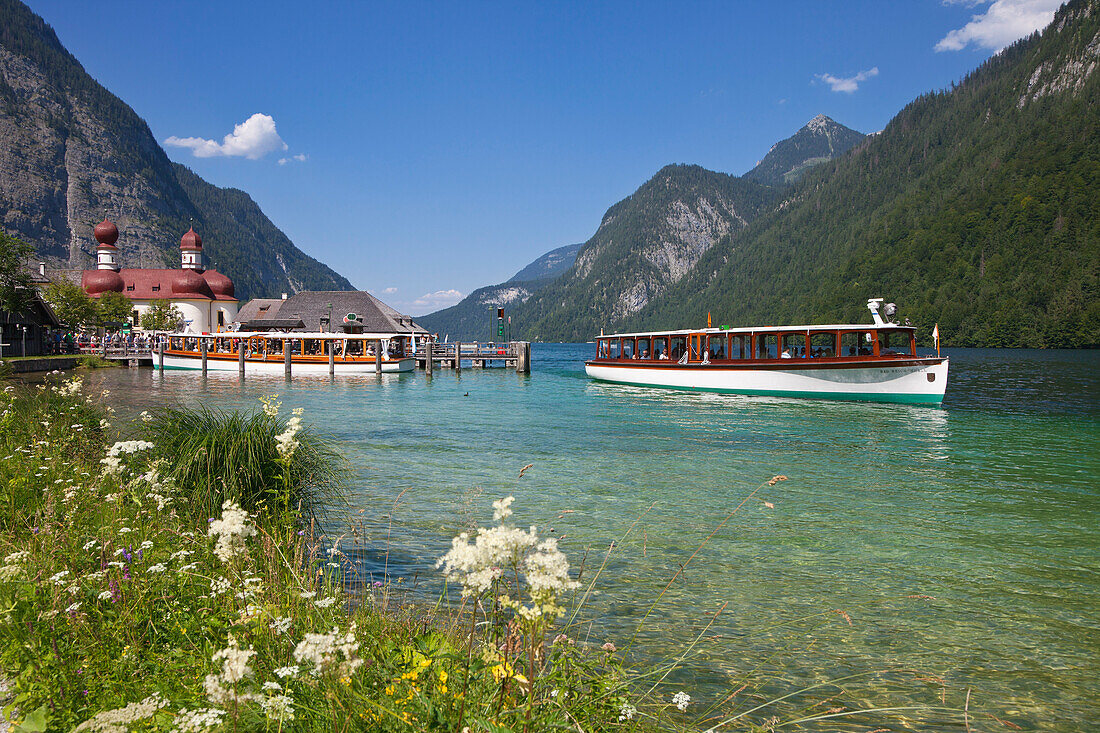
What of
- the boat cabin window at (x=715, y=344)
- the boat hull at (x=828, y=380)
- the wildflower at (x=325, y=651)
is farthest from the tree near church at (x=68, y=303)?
the wildflower at (x=325, y=651)

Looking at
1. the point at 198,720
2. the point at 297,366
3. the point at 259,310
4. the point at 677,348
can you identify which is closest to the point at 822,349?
the point at 677,348

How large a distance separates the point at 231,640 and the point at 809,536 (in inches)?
355

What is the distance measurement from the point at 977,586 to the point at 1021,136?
642 ft

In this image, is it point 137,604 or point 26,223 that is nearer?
point 137,604

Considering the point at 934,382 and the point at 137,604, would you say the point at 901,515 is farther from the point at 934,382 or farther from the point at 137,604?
the point at 934,382

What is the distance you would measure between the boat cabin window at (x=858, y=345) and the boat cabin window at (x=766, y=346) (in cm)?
342

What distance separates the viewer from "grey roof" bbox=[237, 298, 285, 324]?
82688 mm

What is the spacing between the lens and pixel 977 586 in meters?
7.86

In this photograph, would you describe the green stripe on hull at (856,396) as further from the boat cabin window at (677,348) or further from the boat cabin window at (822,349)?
the boat cabin window at (677,348)

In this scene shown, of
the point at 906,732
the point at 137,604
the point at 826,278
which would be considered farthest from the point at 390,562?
the point at 826,278

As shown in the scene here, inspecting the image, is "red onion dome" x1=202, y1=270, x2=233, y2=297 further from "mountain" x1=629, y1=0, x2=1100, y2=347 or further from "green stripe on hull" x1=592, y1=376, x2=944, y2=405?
"mountain" x1=629, y1=0, x2=1100, y2=347

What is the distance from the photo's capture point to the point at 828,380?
108ft

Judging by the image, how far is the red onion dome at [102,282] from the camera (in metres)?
89.2

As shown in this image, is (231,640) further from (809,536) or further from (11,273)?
(11,273)
